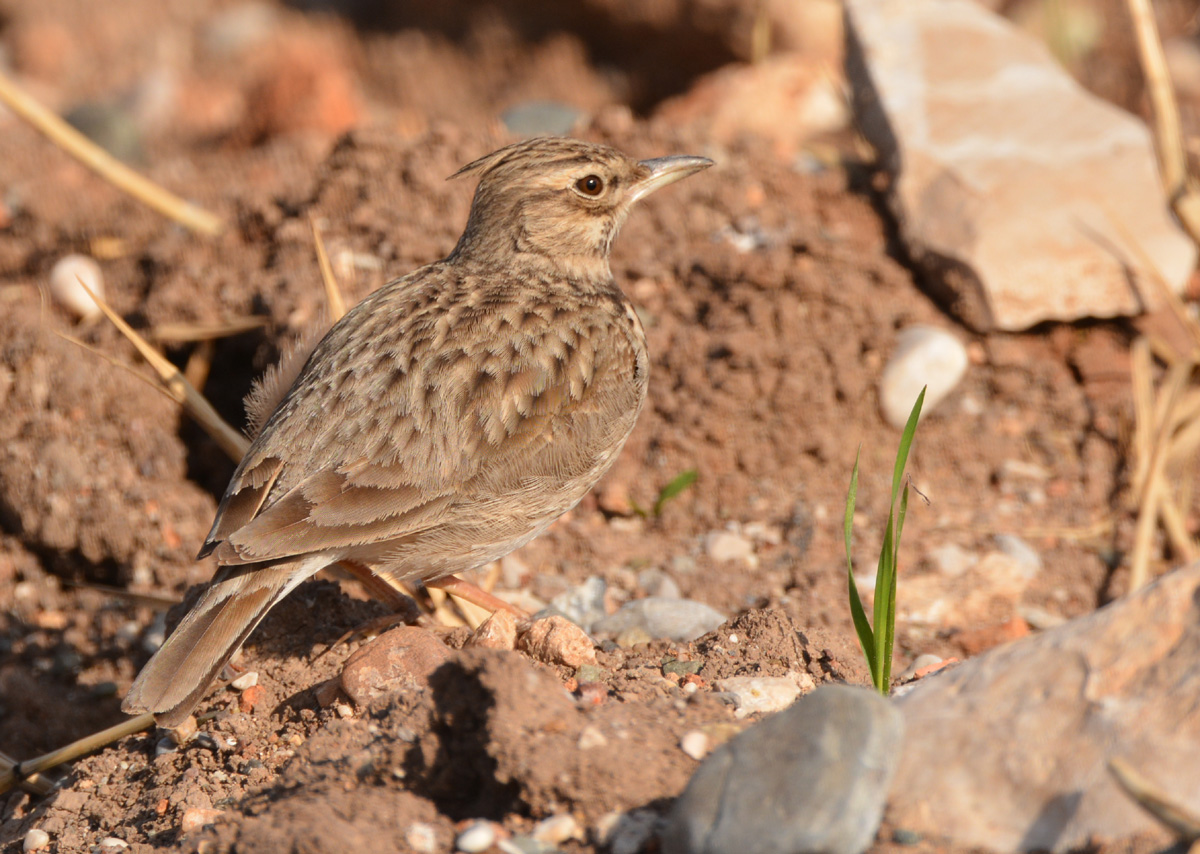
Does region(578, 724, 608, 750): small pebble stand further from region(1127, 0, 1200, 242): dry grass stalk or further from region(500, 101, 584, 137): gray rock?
region(500, 101, 584, 137): gray rock

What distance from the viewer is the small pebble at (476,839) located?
8.09ft

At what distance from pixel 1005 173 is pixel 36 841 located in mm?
5005

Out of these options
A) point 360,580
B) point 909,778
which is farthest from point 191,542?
point 909,778

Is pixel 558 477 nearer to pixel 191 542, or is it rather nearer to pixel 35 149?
pixel 191 542

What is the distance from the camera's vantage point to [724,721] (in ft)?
9.38

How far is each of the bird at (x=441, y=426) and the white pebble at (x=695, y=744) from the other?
1.15 metres

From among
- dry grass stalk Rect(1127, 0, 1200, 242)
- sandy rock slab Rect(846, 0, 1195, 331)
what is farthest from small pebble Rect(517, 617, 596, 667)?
dry grass stalk Rect(1127, 0, 1200, 242)

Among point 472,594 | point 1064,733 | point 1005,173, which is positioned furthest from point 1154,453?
point 1064,733

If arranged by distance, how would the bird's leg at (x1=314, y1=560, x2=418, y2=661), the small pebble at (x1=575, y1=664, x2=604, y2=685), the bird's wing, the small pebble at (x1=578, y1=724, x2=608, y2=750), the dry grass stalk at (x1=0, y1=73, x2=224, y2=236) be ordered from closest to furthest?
the small pebble at (x1=578, y1=724, x2=608, y2=750) < the small pebble at (x1=575, y1=664, x2=604, y2=685) < the bird's wing < the bird's leg at (x1=314, y1=560, x2=418, y2=661) < the dry grass stalk at (x1=0, y1=73, x2=224, y2=236)

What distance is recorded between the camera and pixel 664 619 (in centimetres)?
412

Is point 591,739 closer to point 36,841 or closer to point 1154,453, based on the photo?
point 36,841

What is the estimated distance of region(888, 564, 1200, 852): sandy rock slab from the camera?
2.29m

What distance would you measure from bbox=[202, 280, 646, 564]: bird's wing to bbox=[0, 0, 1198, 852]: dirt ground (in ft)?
1.51

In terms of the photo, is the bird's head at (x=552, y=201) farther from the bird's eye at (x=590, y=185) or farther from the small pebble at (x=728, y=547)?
the small pebble at (x=728, y=547)
